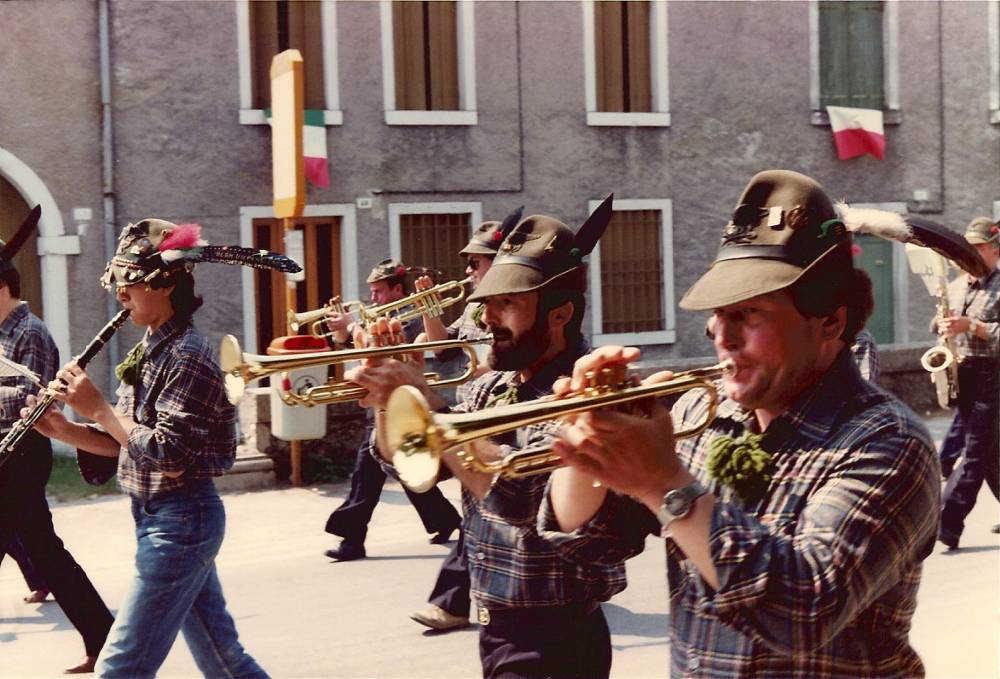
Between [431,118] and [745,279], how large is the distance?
14.3 meters

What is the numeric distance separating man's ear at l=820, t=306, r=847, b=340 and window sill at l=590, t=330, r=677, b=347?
14988mm

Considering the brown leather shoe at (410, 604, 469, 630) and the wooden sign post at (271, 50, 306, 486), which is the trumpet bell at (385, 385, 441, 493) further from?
the wooden sign post at (271, 50, 306, 486)

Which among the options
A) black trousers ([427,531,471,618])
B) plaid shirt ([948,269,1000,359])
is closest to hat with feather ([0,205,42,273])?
black trousers ([427,531,471,618])

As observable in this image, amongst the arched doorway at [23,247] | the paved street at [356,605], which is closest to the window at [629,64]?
the arched doorway at [23,247]

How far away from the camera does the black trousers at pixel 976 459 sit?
9.41 m

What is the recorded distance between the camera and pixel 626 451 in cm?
253

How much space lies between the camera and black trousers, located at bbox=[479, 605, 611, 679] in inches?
152

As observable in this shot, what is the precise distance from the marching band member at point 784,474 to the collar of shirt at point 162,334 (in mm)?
2574

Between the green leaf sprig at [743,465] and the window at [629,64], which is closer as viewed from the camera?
the green leaf sprig at [743,465]

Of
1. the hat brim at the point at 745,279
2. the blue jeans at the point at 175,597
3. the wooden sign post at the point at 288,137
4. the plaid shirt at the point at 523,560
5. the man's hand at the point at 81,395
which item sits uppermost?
the wooden sign post at the point at 288,137

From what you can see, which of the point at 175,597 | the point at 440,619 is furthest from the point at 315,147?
the point at 175,597

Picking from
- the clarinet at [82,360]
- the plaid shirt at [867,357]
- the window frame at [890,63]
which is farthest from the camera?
the window frame at [890,63]

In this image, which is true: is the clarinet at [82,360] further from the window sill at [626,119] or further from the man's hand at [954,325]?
the window sill at [626,119]

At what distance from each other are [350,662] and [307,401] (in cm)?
289
